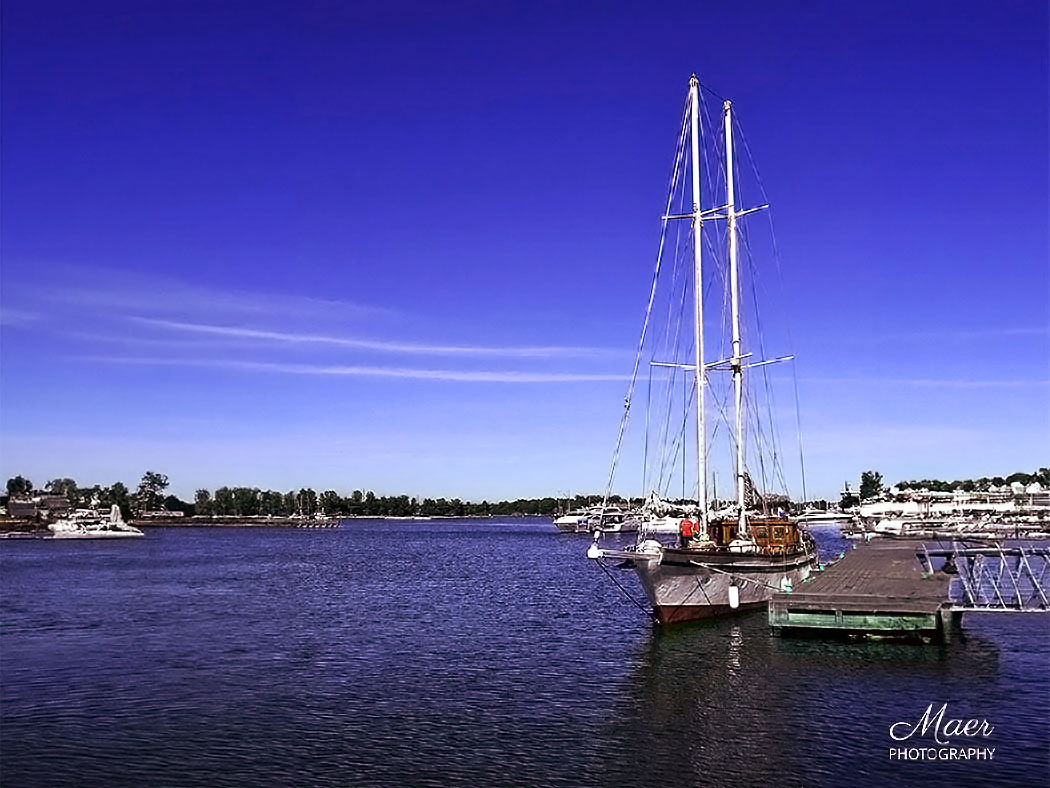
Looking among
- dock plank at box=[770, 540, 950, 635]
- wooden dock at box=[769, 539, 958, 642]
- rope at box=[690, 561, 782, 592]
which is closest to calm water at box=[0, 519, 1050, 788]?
wooden dock at box=[769, 539, 958, 642]

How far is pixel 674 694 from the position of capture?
3516cm

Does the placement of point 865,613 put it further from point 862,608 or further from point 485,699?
point 485,699

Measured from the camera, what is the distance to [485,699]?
35.1m

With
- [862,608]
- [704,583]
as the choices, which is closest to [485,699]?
[862,608]

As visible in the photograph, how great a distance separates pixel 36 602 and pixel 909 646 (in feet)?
209

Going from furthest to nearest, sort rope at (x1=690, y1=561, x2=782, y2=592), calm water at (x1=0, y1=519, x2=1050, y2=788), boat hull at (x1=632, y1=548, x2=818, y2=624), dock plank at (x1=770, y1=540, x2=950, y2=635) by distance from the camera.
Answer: rope at (x1=690, y1=561, x2=782, y2=592), boat hull at (x1=632, y1=548, x2=818, y2=624), dock plank at (x1=770, y1=540, x2=950, y2=635), calm water at (x1=0, y1=519, x2=1050, y2=788)

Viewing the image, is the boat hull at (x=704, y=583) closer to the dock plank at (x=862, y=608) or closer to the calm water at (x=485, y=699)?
the calm water at (x=485, y=699)

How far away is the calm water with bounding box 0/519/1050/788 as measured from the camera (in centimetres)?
2605

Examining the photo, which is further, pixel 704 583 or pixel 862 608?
pixel 704 583

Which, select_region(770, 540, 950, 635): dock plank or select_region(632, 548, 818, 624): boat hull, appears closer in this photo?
select_region(770, 540, 950, 635): dock plank

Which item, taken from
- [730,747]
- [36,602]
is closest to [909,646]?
[730,747]

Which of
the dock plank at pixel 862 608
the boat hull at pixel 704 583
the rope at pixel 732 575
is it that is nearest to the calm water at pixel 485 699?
the dock plank at pixel 862 608

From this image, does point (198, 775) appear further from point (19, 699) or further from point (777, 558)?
point (777, 558)

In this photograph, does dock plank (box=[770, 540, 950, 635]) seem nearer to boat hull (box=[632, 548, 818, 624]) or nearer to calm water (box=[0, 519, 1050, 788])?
calm water (box=[0, 519, 1050, 788])
